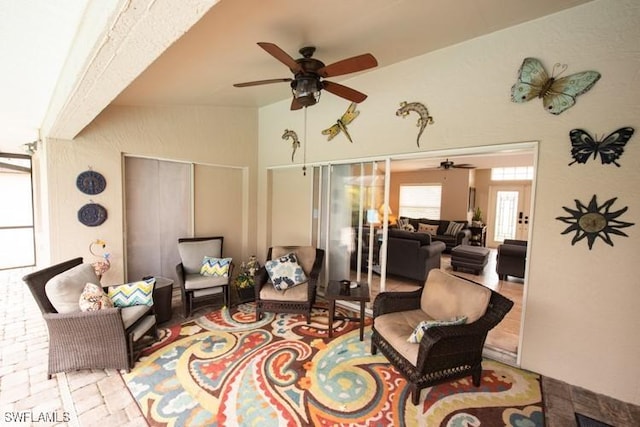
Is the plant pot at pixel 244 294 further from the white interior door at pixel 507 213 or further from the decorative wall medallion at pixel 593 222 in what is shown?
the white interior door at pixel 507 213

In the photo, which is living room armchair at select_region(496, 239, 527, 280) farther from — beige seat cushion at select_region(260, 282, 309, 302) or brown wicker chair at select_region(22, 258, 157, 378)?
brown wicker chair at select_region(22, 258, 157, 378)

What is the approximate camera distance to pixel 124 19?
3.63 feet

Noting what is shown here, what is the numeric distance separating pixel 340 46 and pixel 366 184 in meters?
1.72

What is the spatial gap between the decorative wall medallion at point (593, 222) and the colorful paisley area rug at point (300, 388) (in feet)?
4.46

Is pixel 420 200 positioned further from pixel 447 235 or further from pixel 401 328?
pixel 401 328

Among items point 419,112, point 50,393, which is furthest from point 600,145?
point 50,393

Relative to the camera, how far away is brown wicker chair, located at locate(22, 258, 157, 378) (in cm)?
221

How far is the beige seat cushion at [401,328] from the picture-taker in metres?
2.11

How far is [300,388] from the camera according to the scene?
7.20ft

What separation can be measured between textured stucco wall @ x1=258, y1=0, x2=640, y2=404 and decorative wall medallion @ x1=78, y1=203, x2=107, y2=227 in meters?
4.15

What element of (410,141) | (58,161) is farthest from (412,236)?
(58,161)

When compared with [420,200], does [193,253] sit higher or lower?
lower

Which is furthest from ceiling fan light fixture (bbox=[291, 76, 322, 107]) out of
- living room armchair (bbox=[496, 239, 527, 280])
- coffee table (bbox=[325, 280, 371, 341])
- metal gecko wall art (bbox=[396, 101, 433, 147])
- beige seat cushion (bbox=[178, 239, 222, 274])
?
living room armchair (bbox=[496, 239, 527, 280])

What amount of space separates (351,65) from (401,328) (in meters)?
2.27
